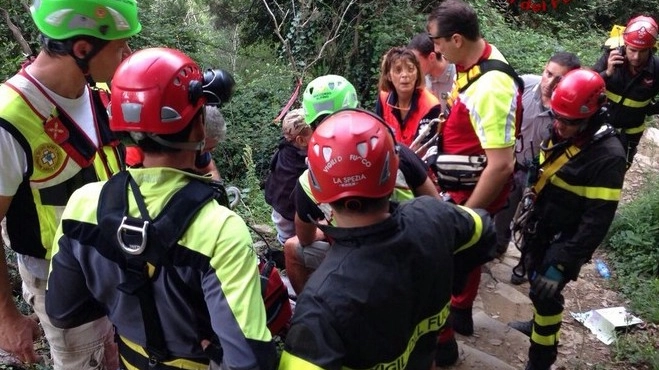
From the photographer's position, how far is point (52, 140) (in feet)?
8.44

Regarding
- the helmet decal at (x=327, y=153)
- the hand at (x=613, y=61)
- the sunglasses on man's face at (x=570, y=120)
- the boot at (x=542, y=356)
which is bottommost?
the boot at (x=542, y=356)

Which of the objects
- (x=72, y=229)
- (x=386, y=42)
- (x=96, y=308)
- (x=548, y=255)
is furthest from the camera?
(x=386, y=42)

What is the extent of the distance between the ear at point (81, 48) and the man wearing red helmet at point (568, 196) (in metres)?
2.73

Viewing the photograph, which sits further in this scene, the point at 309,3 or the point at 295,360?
the point at 309,3

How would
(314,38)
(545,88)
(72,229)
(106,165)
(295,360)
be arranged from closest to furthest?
(295,360)
(72,229)
(106,165)
(545,88)
(314,38)

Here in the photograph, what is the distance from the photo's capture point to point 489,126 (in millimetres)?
3410

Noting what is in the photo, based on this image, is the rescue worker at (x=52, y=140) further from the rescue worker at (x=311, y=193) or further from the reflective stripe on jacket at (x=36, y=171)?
the rescue worker at (x=311, y=193)

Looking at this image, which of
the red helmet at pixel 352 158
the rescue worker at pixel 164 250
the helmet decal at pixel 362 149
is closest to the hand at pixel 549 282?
the red helmet at pixel 352 158

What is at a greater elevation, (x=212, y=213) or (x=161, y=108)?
(x=161, y=108)

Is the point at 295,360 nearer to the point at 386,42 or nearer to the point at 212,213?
A: the point at 212,213

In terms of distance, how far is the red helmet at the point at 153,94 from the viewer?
74.4 inches

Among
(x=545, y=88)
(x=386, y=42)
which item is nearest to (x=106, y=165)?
(x=545, y=88)

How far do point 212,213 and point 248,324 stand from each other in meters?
0.40

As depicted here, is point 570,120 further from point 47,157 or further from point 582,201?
point 47,157
